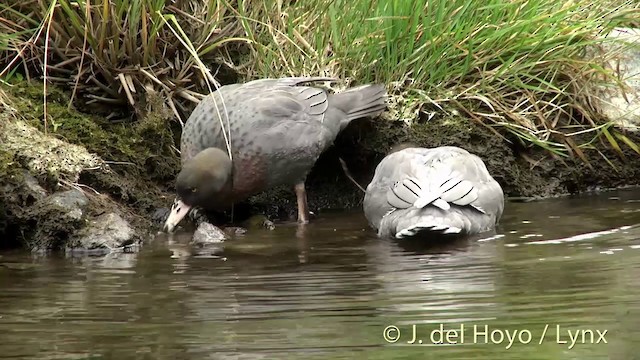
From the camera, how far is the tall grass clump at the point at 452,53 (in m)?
6.80

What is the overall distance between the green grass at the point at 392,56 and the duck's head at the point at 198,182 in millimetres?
638

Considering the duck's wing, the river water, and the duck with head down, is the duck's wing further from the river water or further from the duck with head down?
the duck with head down

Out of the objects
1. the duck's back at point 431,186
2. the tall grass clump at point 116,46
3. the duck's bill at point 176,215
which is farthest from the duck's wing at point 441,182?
the tall grass clump at point 116,46

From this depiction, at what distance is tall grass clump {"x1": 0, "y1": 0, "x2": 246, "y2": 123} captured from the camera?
20.8ft

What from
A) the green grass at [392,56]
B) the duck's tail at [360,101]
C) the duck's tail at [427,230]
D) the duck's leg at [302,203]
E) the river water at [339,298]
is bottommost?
the river water at [339,298]

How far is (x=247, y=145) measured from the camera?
20.5 feet

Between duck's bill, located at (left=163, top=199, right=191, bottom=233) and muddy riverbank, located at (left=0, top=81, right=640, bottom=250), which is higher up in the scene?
muddy riverbank, located at (left=0, top=81, right=640, bottom=250)

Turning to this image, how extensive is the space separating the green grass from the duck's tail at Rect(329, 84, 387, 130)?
23 cm

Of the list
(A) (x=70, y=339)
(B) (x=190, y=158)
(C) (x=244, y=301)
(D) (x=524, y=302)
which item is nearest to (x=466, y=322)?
(D) (x=524, y=302)

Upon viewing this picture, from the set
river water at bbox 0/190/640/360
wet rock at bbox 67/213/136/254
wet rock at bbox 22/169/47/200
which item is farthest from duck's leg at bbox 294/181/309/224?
wet rock at bbox 22/169/47/200

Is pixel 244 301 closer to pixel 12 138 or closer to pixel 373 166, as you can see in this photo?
pixel 12 138

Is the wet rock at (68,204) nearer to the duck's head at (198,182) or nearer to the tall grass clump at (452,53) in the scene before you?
the duck's head at (198,182)

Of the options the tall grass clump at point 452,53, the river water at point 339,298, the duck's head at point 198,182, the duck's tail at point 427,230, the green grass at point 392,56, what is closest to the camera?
the river water at point 339,298

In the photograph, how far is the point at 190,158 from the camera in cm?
625
